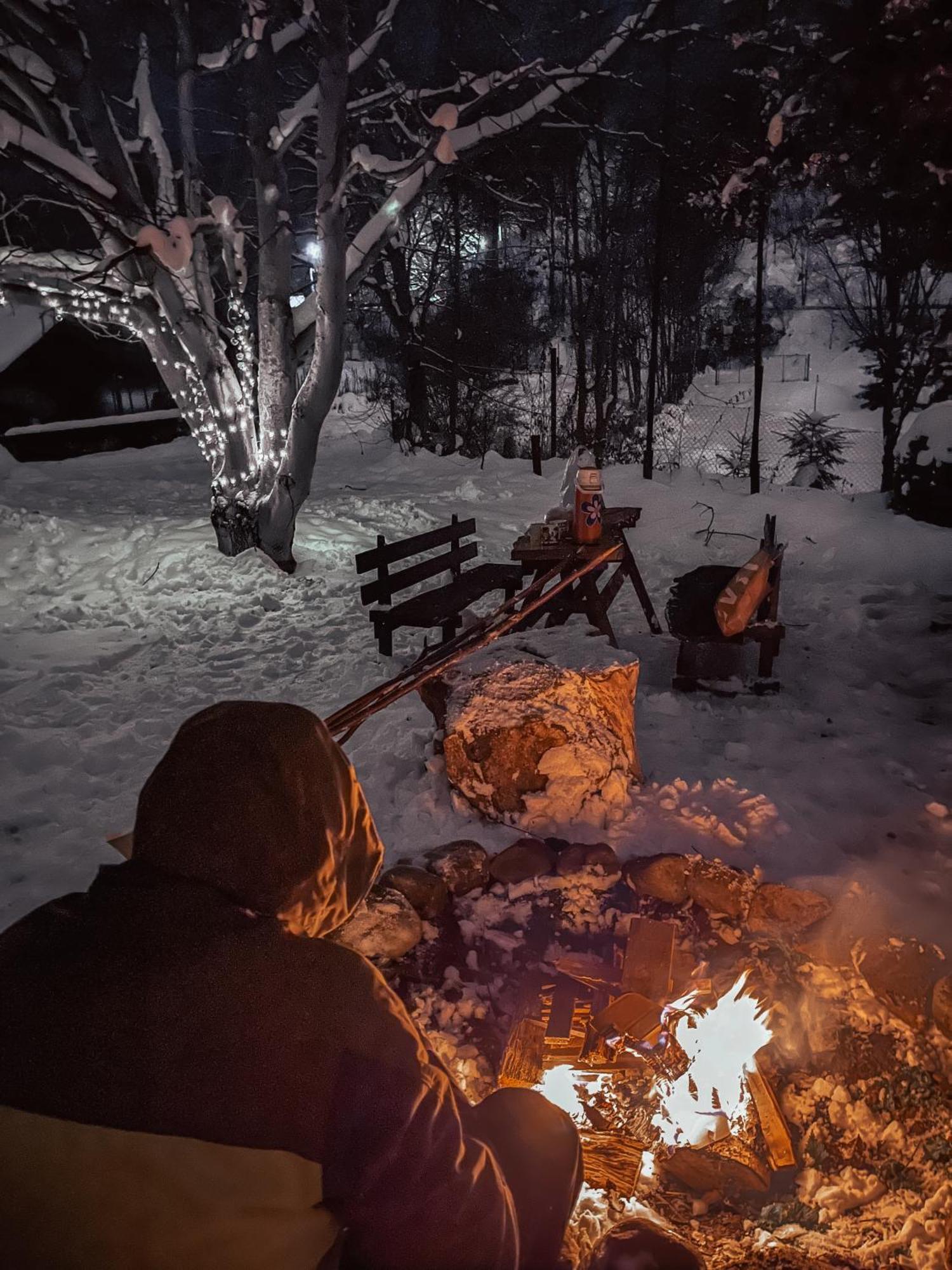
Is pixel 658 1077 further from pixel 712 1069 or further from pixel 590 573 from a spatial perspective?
pixel 590 573

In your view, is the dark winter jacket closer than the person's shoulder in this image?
Yes

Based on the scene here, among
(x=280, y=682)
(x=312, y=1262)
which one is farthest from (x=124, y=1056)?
(x=280, y=682)

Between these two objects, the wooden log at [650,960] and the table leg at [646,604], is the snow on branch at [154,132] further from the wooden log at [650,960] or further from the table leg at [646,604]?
the wooden log at [650,960]

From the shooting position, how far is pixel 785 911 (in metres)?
3.70

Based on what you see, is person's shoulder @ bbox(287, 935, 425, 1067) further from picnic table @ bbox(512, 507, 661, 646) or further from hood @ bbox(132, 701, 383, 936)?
picnic table @ bbox(512, 507, 661, 646)

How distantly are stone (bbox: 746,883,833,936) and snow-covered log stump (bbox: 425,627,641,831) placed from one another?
93 centimetres

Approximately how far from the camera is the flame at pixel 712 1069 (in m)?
2.77

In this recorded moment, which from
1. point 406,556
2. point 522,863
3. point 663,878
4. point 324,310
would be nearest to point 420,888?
point 522,863

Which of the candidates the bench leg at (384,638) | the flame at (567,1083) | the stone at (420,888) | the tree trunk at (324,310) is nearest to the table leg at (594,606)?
the bench leg at (384,638)

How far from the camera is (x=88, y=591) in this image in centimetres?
853

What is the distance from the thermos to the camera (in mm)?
5996

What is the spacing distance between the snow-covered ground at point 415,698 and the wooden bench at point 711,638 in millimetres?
216

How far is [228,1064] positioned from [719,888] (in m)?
2.89

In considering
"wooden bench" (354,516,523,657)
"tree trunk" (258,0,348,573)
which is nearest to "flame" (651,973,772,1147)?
"wooden bench" (354,516,523,657)
